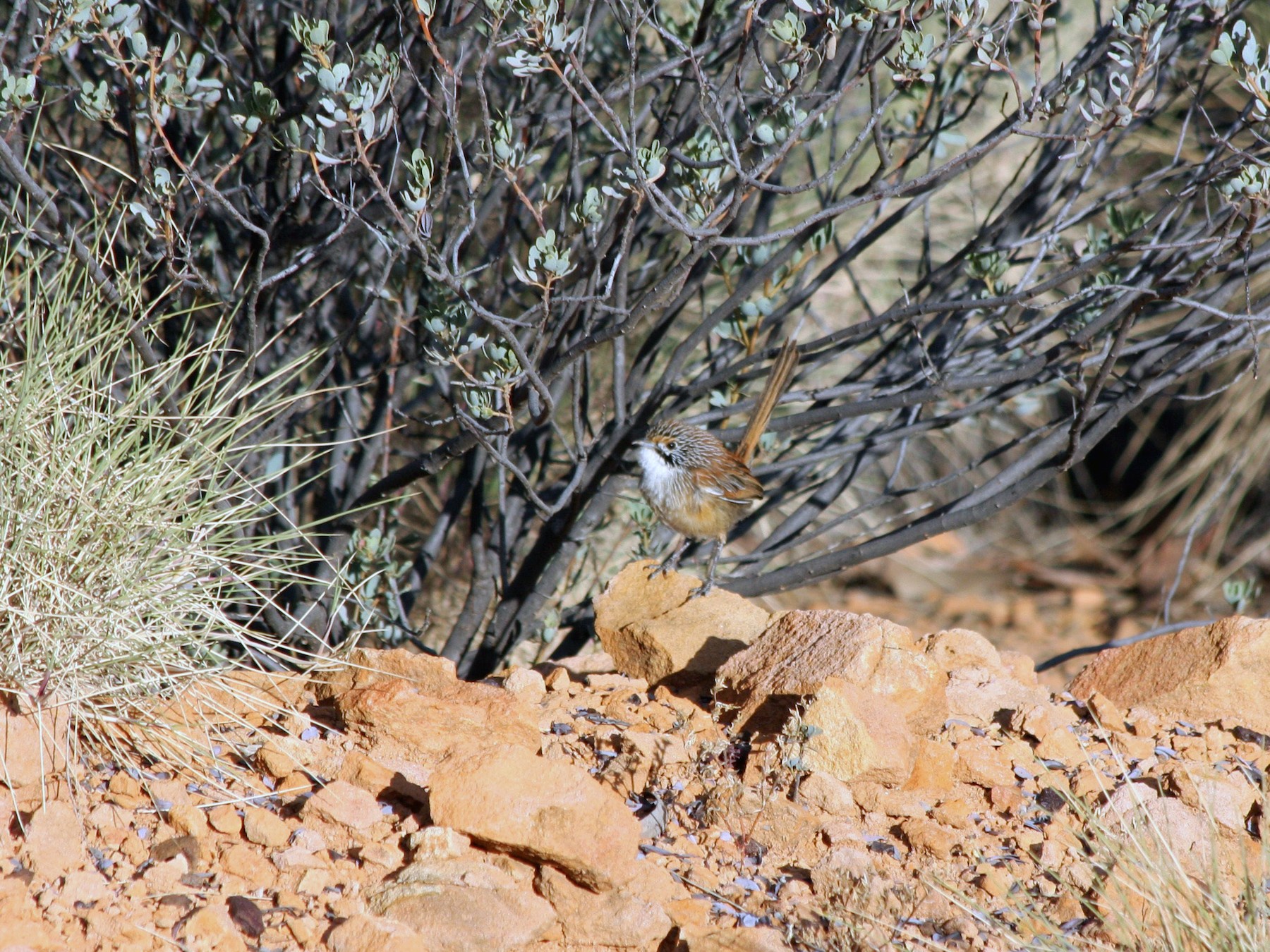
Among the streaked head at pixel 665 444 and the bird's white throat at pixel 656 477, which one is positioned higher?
the streaked head at pixel 665 444

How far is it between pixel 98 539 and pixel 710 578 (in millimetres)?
1890

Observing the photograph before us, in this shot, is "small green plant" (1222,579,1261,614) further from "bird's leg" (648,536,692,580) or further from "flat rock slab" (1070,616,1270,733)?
"bird's leg" (648,536,692,580)

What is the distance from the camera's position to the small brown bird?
3910 millimetres

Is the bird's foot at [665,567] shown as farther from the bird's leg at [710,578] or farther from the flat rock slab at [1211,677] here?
the flat rock slab at [1211,677]

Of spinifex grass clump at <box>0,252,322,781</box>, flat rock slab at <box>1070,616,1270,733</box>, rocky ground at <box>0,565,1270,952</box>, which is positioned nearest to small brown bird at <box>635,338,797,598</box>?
rocky ground at <box>0,565,1270,952</box>

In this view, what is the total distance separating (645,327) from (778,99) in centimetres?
314

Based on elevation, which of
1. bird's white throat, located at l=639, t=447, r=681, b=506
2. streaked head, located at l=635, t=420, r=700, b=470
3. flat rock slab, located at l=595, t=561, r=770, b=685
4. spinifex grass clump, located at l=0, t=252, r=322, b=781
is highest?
streaked head, located at l=635, t=420, r=700, b=470

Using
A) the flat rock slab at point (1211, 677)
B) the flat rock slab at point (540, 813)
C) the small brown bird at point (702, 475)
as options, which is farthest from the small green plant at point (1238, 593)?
the flat rock slab at point (540, 813)

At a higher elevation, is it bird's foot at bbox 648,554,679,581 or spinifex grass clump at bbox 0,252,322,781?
bird's foot at bbox 648,554,679,581

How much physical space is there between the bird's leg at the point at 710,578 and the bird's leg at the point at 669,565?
113 mm

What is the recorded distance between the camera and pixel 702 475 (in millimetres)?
4207

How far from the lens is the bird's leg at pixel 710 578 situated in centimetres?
387

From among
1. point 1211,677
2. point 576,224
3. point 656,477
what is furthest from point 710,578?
point 1211,677

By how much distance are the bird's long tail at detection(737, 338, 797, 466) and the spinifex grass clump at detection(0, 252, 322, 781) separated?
4.77 ft
